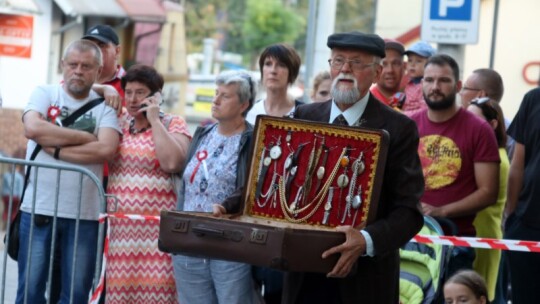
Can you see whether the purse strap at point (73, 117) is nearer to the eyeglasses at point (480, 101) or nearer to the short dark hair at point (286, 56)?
the short dark hair at point (286, 56)

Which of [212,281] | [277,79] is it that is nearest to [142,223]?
[212,281]

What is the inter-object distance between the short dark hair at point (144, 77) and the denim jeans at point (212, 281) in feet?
4.42

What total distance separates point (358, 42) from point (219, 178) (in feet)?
7.01

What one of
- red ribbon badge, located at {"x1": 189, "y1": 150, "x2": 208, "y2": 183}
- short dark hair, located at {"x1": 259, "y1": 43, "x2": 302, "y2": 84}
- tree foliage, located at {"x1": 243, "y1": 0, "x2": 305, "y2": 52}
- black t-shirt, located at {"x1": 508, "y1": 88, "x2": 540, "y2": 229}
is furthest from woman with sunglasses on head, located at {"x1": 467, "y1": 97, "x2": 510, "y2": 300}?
tree foliage, located at {"x1": 243, "y1": 0, "x2": 305, "y2": 52}

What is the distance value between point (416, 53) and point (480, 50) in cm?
1388

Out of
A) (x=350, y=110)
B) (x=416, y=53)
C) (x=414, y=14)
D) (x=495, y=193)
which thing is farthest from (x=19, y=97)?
(x=350, y=110)

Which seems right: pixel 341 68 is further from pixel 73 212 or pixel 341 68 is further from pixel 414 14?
pixel 414 14

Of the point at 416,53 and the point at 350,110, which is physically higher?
the point at 416,53

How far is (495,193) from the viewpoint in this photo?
7.95 meters

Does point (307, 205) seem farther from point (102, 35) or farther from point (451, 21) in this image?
point (451, 21)

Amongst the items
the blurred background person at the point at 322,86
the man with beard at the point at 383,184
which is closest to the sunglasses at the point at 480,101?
the blurred background person at the point at 322,86

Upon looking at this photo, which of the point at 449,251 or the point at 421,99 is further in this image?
the point at 421,99

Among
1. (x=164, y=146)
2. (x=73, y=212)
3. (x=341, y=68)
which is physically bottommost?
(x=73, y=212)

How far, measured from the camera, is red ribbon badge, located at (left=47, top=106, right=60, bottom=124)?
305 inches
